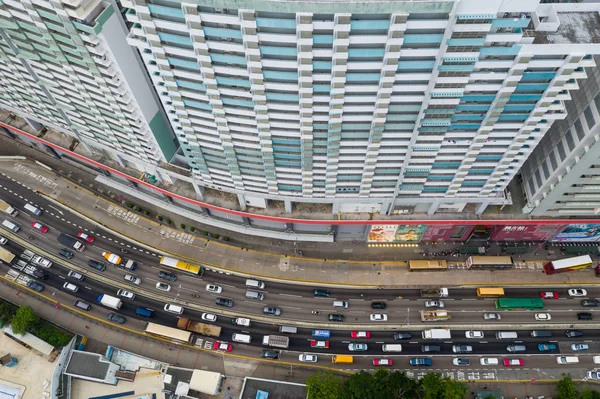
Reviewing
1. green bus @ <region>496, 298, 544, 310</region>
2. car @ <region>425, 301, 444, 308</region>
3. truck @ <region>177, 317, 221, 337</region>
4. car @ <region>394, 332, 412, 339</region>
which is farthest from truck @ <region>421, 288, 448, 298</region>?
truck @ <region>177, 317, 221, 337</region>

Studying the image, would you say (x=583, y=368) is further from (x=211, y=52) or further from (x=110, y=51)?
(x=110, y=51)

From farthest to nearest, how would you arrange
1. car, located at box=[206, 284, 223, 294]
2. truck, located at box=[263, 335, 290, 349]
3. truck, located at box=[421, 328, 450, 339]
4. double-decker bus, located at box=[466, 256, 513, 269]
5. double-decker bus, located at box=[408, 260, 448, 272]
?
double-decker bus, located at box=[408, 260, 448, 272], car, located at box=[206, 284, 223, 294], double-decker bus, located at box=[466, 256, 513, 269], truck, located at box=[263, 335, 290, 349], truck, located at box=[421, 328, 450, 339]

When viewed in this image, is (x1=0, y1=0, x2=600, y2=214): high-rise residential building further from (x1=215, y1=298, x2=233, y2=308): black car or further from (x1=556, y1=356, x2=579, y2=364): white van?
(x1=556, y1=356, x2=579, y2=364): white van

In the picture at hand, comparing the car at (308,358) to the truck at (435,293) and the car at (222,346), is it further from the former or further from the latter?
the truck at (435,293)

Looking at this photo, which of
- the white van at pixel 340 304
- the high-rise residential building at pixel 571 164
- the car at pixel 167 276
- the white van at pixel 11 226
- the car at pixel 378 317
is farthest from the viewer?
the white van at pixel 11 226

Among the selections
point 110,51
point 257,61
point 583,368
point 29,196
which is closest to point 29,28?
point 110,51

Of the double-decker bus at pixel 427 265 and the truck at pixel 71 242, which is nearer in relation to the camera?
the double-decker bus at pixel 427 265

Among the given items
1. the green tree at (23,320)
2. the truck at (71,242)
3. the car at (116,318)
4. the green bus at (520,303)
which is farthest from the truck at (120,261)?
the green bus at (520,303)
